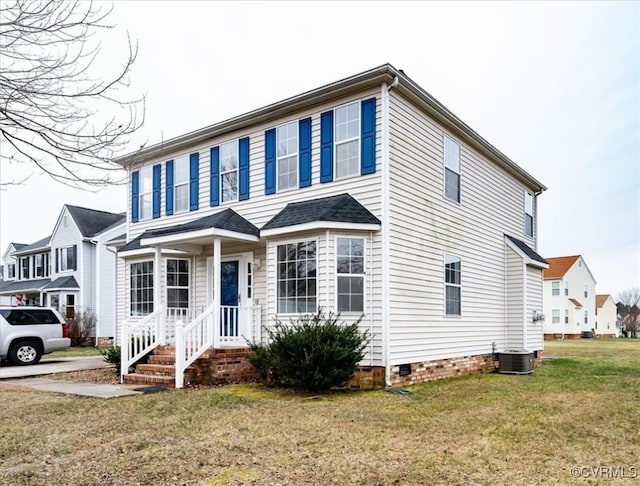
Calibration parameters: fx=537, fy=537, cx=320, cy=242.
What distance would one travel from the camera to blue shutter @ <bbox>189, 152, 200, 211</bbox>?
45.1ft

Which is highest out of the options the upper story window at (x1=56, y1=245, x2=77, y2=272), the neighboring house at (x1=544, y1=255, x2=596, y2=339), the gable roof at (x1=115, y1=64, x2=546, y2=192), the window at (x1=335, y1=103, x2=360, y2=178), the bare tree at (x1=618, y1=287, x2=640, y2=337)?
the gable roof at (x1=115, y1=64, x2=546, y2=192)

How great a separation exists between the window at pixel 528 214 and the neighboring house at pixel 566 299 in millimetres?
27118

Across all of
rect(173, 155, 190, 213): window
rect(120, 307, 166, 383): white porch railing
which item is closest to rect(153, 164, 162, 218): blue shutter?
rect(173, 155, 190, 213): window

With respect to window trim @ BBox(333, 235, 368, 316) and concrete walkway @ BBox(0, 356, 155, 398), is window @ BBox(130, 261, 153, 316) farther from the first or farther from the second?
window trim @ BBox(333, 235, 368, 316)

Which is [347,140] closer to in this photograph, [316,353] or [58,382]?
[316,353]

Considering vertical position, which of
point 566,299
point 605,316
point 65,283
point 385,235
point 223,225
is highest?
point 223,225

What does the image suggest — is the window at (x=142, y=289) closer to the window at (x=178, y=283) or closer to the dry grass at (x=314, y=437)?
the window at (x=178, y=283)

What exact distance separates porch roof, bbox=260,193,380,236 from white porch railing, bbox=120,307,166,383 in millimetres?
3212

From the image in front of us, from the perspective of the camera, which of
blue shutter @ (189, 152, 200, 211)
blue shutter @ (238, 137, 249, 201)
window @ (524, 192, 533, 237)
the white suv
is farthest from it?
window @ (524, 192, 533, 237)

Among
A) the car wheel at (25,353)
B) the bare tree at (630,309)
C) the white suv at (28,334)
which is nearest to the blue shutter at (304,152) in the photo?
the white suv at (28,334)

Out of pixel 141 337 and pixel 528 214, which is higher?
pixel 528 214

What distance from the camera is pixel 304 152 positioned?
11.6 m

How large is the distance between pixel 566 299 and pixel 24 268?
39536mm

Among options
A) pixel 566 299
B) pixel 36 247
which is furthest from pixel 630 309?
pixel 36 247
